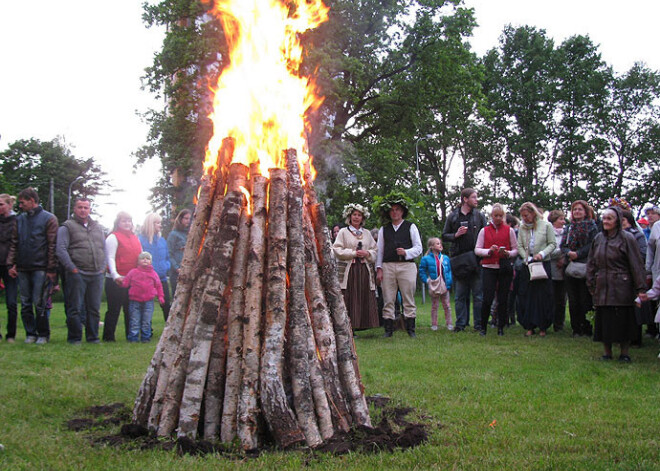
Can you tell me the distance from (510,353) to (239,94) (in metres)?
5.16

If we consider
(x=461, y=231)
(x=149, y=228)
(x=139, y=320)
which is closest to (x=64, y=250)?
(x=139, y=320)

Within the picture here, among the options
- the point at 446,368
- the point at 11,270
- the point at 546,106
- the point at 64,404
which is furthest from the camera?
the point at 546,106

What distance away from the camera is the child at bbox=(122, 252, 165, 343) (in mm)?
9655

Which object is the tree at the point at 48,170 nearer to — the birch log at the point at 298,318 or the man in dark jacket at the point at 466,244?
the man in dark jacket at the point at 466,244

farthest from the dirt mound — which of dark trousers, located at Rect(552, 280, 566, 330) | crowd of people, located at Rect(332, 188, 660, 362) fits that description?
dark trousers, located at Rect(552, 280, 566, 330)

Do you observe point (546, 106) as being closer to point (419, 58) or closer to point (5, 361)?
point (419, 58)

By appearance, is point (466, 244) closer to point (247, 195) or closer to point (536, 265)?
point (536, 265)

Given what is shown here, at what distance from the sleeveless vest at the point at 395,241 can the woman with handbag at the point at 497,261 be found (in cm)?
125

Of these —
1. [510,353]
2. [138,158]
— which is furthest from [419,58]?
[510,353]

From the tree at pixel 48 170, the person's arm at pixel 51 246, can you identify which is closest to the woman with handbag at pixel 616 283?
the person's arm at pixel 51 246

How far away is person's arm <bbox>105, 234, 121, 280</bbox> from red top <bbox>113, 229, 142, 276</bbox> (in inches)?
2.4

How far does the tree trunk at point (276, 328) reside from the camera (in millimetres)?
3859

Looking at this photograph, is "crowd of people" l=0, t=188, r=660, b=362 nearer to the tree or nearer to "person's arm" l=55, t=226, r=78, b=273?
"person's arm" l=55, t=226, r=78, b=273

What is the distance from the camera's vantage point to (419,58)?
1024 inches
